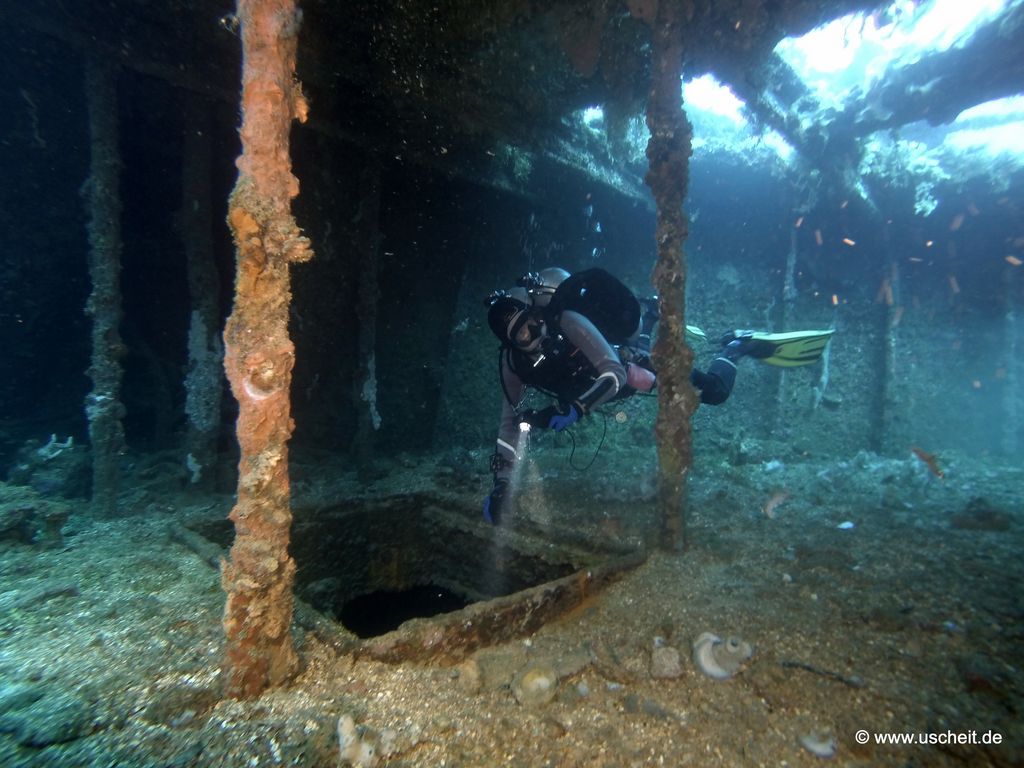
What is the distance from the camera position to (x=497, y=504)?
468 centimetres

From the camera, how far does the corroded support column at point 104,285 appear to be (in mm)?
4414

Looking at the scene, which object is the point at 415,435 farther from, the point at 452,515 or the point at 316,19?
the point at 316,19

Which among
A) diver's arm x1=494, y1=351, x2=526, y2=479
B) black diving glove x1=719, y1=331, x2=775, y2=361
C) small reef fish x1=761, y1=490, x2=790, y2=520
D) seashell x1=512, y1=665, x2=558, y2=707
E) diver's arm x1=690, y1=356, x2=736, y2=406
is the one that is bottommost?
seashell x1=512, y1=665, x2=558, y2=707

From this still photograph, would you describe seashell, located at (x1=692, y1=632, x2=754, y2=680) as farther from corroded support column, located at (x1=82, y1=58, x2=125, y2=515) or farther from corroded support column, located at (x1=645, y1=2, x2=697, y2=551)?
corroded support column, located at (x1=82, y1=58, x2=125, y2=515)

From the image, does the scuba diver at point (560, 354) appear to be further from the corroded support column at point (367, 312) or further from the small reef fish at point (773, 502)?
the corroded support column at point (367, 312)

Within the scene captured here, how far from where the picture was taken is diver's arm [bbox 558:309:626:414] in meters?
4.49

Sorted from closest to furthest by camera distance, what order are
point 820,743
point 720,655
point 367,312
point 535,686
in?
point 820,743
point 535,686
point 720,655
point 367,312

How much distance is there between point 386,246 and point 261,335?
16.0ft

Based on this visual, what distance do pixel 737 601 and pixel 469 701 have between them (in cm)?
196

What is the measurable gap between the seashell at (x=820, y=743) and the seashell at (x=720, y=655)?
47 cm

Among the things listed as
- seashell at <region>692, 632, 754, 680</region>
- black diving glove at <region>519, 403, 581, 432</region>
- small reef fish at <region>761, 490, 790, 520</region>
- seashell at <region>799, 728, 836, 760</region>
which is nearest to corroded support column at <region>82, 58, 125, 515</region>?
black diving glove at <region>519, 403, 581, 432</region>

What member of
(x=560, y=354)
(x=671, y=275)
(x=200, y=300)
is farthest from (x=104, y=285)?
(x=671, y=275)

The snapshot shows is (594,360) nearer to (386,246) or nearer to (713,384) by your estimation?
(713,384)

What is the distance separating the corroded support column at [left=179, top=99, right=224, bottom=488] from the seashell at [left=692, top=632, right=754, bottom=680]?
4.81 m
